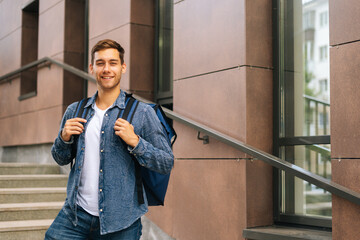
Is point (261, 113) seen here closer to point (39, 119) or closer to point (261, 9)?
point (261, 9)

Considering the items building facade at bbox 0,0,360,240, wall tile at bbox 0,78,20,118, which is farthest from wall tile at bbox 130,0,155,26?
wall tile at bbox 0,78,20,118

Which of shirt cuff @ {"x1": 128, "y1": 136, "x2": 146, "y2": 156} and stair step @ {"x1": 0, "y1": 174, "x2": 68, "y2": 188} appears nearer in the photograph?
shirt cuff @ {"x1": 128, "y1": 136, "x2": 146, "y2": 156}

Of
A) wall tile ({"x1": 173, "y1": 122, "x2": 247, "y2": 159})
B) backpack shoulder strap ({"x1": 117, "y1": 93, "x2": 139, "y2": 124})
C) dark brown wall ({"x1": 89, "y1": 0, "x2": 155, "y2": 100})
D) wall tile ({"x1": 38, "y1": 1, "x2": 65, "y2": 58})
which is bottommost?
wall tile ({"x1": 173, "y1": 122, "x2": 247, "y2": 159})

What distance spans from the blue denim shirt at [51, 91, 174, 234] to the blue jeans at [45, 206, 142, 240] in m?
0.04

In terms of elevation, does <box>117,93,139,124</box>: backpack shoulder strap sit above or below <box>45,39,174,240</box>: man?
above

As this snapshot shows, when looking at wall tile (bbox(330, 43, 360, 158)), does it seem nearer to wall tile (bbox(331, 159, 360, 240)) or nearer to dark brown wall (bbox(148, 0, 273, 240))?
wall tile (bbox(331, 159, 360, 240))

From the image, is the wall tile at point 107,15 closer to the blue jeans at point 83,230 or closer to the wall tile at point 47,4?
the wall tile at point 47,4

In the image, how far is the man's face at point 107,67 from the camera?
2.55 m

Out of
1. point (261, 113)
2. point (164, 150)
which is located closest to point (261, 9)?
point (261, 113)

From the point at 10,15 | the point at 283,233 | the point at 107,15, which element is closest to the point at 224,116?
the point at 283,233

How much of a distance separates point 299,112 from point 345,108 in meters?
0.97

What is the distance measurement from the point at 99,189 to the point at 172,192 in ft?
9.26

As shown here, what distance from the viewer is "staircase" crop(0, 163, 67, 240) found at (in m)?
4.98

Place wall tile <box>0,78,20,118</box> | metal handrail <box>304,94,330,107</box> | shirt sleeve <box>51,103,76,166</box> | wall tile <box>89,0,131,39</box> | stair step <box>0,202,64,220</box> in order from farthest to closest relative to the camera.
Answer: wall tile <box>0,78,20,118</box> < wall tile <box>89,0,131,39</box> < stair step <box>0,202,64,220</box> < metal handrail <box>304,94,330,107</box> < shirt sleeve <box>51,103,76,166</box>
